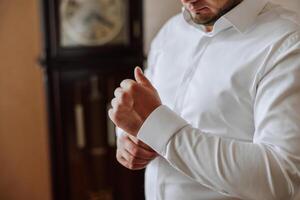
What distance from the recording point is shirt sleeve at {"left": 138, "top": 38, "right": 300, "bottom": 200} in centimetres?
67

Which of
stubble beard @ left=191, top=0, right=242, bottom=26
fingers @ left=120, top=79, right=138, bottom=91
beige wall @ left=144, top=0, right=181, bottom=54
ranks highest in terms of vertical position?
stubble beard @ left=191, top=0, right=242, bottom=26

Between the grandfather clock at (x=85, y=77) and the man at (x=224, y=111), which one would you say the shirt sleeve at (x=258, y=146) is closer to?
the man at (x=224, y=111)

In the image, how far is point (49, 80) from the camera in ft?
5.47

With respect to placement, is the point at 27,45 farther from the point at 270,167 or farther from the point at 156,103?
the point at 270,167

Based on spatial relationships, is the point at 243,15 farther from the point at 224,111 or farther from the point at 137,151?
the point at 137,151

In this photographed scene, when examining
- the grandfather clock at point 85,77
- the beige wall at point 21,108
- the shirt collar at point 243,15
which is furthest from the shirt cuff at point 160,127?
the beige wall at point 21,108

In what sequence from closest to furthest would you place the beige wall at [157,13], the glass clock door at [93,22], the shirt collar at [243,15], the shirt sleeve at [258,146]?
the shirt sleeve at [258,146]
the shirt collar at [243,15]
the glass clock door at [93,22]
the beige wall at [157,13]

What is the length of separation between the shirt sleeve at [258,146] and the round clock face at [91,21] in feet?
3.29

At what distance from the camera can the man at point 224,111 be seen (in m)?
0.67

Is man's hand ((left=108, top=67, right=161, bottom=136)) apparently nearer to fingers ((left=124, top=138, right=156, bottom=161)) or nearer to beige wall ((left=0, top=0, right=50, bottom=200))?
fingers ((left=124, top=138, right=156, bottom=161))

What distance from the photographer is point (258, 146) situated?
0.68m

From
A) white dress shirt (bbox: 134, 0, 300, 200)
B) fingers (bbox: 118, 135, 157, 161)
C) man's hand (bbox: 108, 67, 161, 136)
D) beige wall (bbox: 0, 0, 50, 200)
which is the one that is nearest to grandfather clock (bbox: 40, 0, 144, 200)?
beige wall (bbox: 0, 0, 50, 200)

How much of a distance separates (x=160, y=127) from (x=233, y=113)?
160mm

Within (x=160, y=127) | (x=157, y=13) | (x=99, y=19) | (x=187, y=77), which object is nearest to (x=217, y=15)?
(x=187, y=77)
